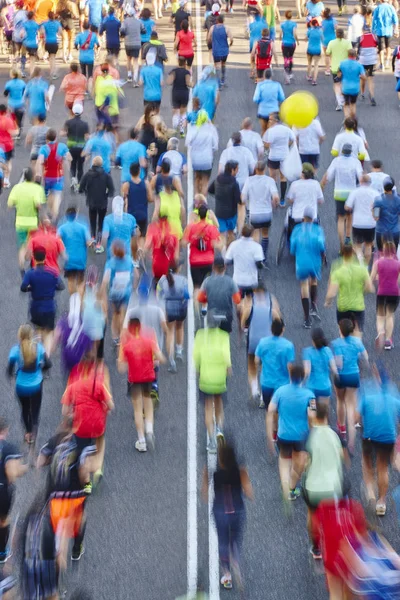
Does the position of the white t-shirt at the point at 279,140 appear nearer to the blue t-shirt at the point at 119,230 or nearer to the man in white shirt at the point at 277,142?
the man in white shirt at the point at 277,142

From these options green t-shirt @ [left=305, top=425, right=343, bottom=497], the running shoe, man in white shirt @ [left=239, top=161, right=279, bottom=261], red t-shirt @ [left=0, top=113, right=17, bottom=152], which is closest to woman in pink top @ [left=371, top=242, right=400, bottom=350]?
man in white shirt @ [left=239, top=161, right=279, bottom=261]

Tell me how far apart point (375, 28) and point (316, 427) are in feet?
55.6

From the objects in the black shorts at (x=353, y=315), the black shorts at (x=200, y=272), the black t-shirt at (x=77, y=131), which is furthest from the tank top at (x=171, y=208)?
the black t-shirt at (x=77, y=131)

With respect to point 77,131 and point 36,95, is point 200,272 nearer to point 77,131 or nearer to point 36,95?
point 77,131

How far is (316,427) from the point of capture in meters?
11.3

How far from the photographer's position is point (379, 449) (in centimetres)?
1200

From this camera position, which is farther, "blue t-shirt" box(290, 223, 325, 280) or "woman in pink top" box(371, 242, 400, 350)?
"blue t-shirt" box(290, 223, 325, 280)

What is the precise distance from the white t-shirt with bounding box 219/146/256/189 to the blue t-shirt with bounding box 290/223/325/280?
2795 mm

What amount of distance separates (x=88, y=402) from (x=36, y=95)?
1084 cm

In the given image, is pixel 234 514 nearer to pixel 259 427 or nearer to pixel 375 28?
pixel 259 427

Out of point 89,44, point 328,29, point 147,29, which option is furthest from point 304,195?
point 147,29

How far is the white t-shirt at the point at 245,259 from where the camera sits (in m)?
15.4

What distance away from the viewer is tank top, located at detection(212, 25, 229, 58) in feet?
83.4

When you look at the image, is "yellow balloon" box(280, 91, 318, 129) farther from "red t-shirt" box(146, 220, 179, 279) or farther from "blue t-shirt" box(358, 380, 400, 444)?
"blue t-shirt" box(358, 380, 400, 444)
